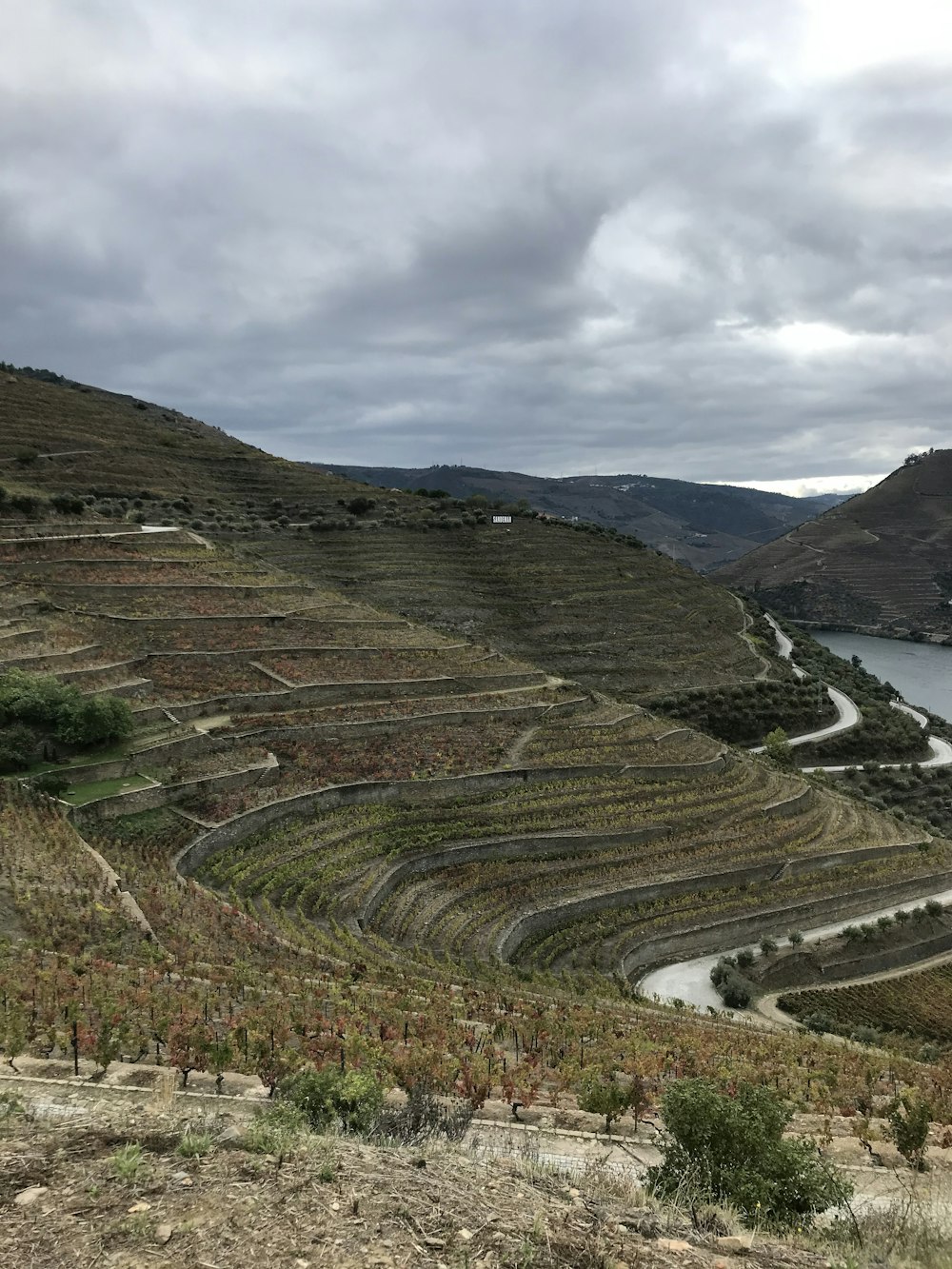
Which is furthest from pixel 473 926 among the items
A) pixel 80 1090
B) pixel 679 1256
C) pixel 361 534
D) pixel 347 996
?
pixel 361 534

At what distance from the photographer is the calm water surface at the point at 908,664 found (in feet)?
261

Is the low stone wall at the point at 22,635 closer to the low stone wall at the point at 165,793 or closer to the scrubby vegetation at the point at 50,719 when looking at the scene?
the scrubby vegetation at the point at 50,719

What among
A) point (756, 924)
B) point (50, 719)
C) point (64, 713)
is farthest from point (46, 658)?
point (756, 924)

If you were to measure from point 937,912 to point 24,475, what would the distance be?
5389 cm

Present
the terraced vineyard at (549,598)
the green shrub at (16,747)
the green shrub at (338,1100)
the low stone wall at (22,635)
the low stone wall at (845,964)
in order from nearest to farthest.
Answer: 1. the green shrub at (338,1100)
2. the green shrub at (16,747)
3. the low stone wall at (845,964)
4. the low stone wall at (22,635)
5. the terraced vineyard at (549,598)

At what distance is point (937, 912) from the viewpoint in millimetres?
25625

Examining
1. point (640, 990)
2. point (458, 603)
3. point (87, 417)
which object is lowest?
point (640, 990)

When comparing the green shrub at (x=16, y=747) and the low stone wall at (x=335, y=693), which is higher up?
the low stone wall at (x=335, y=693)

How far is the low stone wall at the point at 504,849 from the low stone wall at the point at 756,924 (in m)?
3.40

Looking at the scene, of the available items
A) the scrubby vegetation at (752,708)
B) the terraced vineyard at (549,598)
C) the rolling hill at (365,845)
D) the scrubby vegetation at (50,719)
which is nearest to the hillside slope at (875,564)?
the terraced vineyard at (549,598)

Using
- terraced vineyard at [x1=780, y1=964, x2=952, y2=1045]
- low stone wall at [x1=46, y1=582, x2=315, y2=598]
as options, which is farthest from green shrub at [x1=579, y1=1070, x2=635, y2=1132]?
low stone wall at [x1=46, y1=582, x2=315, y2=598]

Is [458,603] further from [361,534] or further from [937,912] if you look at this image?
[937,912]

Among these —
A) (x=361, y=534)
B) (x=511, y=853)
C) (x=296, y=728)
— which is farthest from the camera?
(x=361, y=534)

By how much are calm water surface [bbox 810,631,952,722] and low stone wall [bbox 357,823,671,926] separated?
56479 mm
